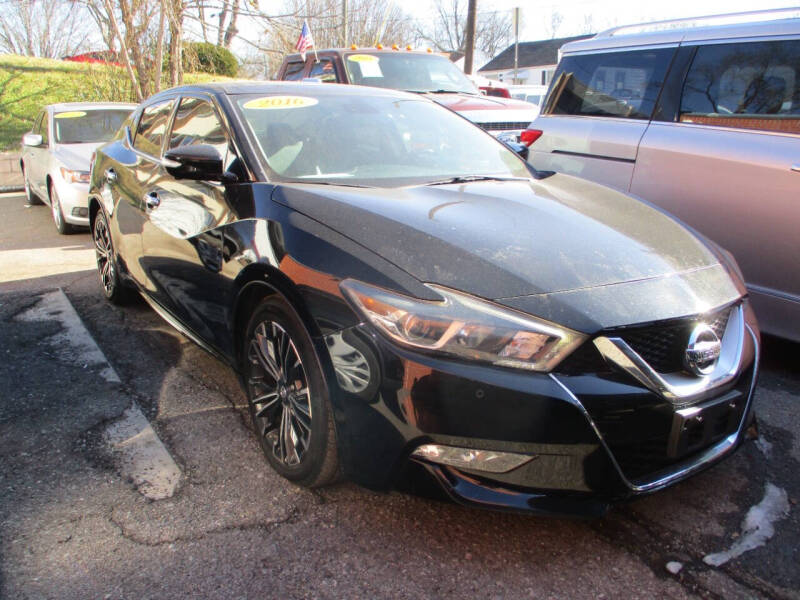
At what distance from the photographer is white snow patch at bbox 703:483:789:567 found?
2260 mm

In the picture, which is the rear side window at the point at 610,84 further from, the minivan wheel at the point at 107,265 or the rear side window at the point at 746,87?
the minivan wheel at the point at 107,265

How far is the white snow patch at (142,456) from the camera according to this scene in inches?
106

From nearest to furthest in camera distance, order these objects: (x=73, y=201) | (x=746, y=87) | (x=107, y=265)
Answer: (x=746, y=87) < (x=107, y=265) < (x=73, y=201)

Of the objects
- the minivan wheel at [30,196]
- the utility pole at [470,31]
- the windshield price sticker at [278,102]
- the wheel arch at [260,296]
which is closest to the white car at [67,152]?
the minivan wheel at [30,196]

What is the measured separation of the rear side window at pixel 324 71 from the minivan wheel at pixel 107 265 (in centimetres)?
412

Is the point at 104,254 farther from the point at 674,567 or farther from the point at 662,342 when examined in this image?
the point at 674,567

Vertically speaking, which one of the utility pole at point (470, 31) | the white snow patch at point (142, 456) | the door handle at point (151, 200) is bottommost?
the white snow patch at point (142, 456)

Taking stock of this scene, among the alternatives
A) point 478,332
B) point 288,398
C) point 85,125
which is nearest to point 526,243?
point 478,332

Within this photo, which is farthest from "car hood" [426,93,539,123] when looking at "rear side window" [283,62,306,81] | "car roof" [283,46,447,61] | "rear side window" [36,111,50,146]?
"rear side window" [36,111,50,146]

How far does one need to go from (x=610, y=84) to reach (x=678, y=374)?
10.8 ft

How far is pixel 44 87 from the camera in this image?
1795 centimetres

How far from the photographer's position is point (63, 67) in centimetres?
1852

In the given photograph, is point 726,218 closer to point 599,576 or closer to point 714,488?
point 714,488

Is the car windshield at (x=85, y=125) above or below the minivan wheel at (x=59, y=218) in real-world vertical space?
above
